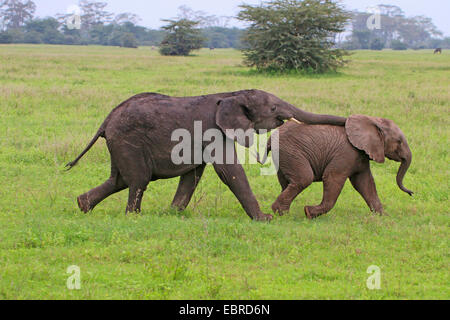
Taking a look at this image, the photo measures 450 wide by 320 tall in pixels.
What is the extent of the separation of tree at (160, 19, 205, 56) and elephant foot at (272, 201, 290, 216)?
43.8m

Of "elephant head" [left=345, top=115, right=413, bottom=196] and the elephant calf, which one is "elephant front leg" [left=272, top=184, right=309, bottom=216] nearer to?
the elephant calf

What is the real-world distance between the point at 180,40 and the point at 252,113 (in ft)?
147

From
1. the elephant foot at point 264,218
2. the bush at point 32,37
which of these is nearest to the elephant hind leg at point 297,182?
the elephant foot at point 264,218

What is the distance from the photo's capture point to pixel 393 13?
163 m

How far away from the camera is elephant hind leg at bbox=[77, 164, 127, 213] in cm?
803

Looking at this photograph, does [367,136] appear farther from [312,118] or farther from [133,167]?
A: [133,167]

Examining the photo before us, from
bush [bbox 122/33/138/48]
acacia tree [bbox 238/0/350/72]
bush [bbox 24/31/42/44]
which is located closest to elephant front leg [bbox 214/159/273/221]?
acacia tree [bbox 238/0/350/72]

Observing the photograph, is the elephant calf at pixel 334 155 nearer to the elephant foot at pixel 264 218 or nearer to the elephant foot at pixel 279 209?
the elephant foot at pixel 279 209

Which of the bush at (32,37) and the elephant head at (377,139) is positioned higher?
the bush at (32,37)

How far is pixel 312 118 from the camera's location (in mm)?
8180

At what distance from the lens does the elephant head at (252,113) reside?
7.73 metres

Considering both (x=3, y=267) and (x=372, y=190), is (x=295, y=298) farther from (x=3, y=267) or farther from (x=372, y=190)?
(x=372, y=190)

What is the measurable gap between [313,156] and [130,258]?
10.1ft

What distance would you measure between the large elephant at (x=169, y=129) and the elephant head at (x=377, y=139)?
791 millimetres
